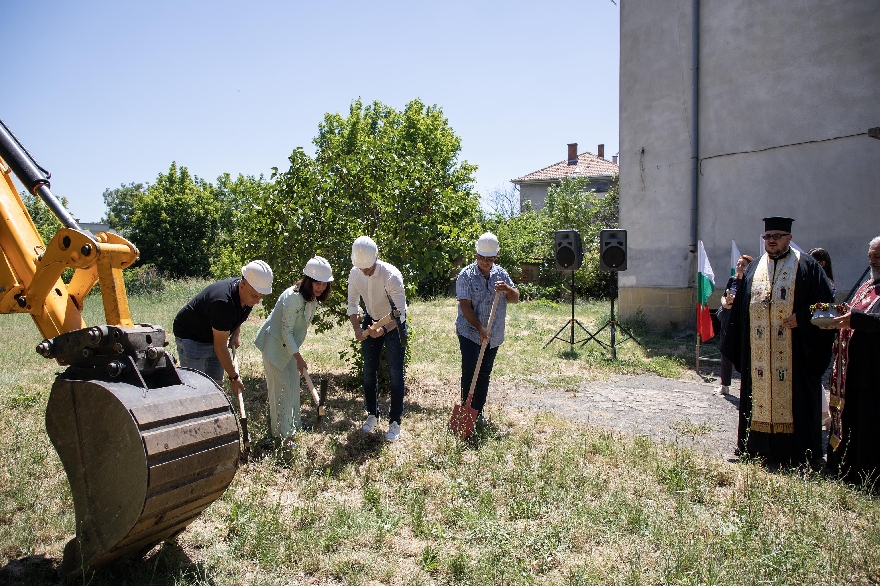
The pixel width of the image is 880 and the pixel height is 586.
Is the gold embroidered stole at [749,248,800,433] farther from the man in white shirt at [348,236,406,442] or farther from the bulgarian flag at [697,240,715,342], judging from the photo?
the bulgarian flag at [697,240,715,342]

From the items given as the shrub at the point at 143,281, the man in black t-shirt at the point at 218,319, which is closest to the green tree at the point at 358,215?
the man in black t-shirt at the point at 218,319

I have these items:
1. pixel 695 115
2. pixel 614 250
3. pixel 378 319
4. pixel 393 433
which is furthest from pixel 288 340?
pixel 695 115

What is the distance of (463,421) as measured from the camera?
582 cm

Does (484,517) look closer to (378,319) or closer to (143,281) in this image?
(378,319)

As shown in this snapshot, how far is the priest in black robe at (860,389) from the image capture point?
15.1 feet

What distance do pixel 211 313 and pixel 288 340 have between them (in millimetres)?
714

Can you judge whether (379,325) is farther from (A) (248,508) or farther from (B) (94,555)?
(B) (94,555)

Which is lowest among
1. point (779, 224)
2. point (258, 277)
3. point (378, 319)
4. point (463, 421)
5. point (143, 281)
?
point (463, 421)

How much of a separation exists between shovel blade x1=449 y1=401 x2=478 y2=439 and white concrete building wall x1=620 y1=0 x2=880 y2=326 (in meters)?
8.27

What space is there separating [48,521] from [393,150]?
5799 mm

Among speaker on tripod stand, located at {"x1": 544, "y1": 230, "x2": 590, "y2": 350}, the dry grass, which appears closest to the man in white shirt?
the dry grass

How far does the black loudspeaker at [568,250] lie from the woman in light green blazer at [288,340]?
743cm

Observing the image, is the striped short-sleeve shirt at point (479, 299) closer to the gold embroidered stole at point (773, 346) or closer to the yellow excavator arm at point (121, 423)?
the gold embroidered stole at point (773, 346)

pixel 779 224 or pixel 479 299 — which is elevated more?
pixel 779 224
